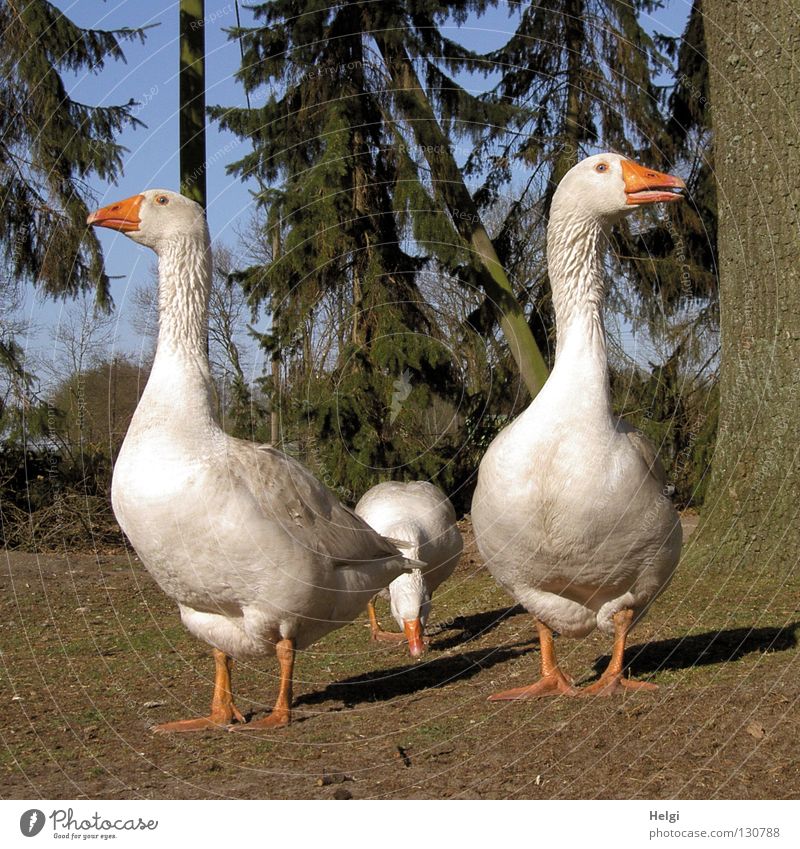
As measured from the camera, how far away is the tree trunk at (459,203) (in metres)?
10.4

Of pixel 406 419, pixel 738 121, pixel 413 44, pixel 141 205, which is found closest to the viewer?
pixel 141 205

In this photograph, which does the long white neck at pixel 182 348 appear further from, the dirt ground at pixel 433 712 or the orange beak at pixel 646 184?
the orange beak at pixel 646 184

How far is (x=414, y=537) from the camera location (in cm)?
886

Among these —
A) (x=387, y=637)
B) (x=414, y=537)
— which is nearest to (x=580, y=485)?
(x=414, y=537)

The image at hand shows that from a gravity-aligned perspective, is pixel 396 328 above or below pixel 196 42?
below

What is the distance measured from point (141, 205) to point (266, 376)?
357 centimetres

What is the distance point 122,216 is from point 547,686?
4466mm

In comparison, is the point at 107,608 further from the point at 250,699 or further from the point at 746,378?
the point at 746,378

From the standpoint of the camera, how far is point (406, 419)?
11672 mm

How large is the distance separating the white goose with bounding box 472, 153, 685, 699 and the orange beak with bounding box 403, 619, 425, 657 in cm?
184

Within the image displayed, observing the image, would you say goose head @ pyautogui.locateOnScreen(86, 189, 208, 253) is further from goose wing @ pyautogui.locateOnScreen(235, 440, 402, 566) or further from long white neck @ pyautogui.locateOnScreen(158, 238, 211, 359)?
goose wing @ pyautogui.locateOnScreen(235, 440, 402, 566)

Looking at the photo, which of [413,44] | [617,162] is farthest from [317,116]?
[617,162]

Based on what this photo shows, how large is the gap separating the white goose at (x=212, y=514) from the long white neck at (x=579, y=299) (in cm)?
197

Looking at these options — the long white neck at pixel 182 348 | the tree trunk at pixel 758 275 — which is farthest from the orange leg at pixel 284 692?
the tree trunk at pixel 758 275
